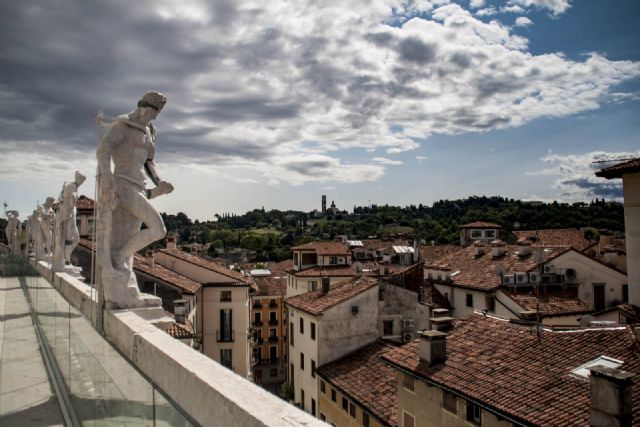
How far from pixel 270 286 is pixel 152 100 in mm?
43813

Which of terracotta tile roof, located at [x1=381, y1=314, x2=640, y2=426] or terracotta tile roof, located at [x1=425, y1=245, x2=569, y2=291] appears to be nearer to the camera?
terracotta tile roof, located at [x1=381, y1=314, x2=640, y2=426]

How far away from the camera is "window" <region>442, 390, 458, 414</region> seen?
39.7 feet

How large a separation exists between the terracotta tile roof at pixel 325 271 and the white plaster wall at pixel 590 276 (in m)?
14.9

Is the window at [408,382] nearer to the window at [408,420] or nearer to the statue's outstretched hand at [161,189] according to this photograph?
the window at [408,420]

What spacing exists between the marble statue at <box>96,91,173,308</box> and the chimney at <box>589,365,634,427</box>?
7.49 m

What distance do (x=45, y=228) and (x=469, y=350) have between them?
14.2 meters

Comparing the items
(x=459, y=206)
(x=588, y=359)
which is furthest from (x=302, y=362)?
(x=459, y=206)

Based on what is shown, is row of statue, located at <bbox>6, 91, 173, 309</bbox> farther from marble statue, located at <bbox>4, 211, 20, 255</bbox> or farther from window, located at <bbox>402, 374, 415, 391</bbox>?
marble statue, located at <bbox>4, 211, 20, 255</bbox>

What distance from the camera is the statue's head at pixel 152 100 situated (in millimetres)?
5984

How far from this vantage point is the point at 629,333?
1199 cm

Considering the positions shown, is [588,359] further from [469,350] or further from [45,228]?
[45,228]

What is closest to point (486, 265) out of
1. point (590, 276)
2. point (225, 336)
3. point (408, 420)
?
point (590, 276)

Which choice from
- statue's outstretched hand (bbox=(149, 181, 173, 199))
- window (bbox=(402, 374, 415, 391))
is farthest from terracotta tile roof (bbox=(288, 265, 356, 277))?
statue's outstretched hand (bbox=(149, 181, 173, 199))

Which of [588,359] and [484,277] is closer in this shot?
[588,359]
